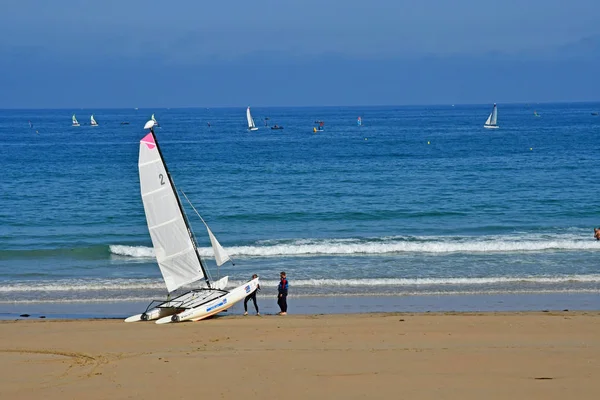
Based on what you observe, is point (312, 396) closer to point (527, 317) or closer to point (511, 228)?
point (527, 317)

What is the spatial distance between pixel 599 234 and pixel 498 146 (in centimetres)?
6396

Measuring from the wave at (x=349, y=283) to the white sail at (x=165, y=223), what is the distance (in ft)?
12.2

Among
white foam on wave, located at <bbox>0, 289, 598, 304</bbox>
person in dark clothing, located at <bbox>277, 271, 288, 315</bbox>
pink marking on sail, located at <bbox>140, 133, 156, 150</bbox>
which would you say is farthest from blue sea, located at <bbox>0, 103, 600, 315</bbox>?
pink marking on sail, located at <bbox>140, 133, 156, 150</bbox>

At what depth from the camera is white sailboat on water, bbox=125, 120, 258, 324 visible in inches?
831

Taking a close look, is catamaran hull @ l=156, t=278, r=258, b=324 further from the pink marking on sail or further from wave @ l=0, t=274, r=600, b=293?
the pink marking on sail

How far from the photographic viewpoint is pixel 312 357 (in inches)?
642

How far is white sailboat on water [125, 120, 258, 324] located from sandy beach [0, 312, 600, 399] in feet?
1.97

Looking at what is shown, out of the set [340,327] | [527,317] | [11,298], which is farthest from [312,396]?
[11,298]

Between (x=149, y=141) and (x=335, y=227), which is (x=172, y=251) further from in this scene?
(x=335, y=227)

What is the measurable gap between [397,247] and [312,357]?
53.4 feet

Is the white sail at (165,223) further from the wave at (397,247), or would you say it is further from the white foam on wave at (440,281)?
the wave at (397,247)

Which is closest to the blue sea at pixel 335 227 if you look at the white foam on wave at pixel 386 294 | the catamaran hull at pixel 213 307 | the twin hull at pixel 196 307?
the white foam on wave at pixel 386 294

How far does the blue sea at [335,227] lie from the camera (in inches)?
1012

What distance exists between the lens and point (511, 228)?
36.3 meters
